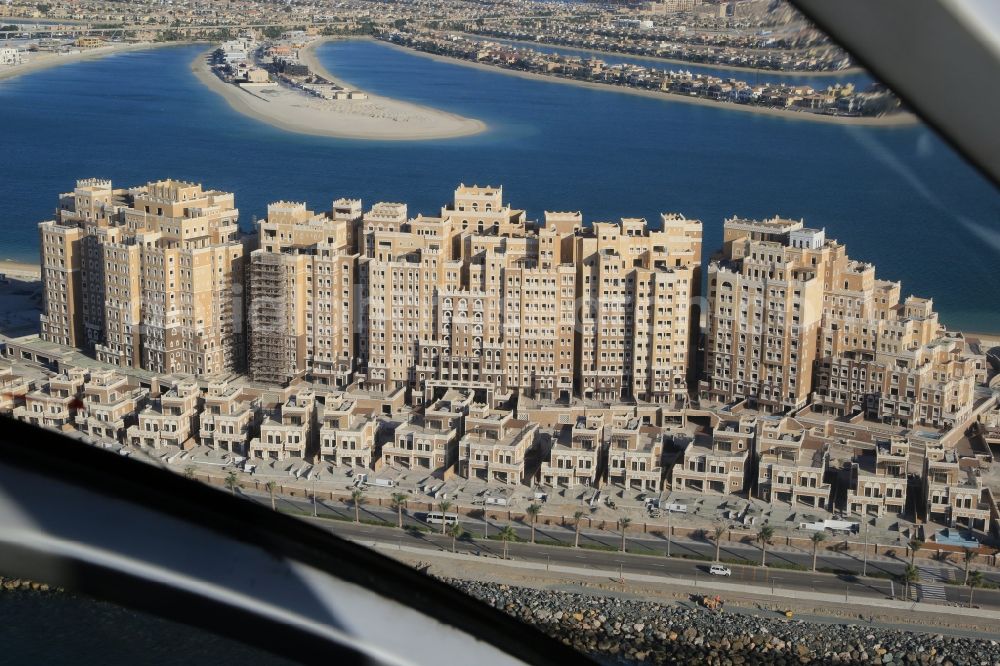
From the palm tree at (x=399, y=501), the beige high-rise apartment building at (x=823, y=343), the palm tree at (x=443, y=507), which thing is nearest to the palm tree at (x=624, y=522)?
the palm tree at (x=443, y=507)

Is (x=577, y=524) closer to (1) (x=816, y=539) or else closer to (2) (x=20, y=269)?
(1) (x=816, y=539)

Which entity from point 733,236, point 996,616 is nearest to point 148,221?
point 733,236

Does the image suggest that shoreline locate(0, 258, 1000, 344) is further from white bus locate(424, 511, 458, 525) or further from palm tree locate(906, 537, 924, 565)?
palm tree locate(906, 537, 924, 565)

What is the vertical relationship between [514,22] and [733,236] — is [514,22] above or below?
above

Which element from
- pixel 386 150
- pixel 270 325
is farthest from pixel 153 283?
pixel 386 150

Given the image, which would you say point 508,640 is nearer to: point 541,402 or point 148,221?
point 541,402

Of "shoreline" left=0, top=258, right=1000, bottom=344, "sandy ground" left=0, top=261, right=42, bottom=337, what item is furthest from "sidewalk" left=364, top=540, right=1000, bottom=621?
"shoreline" left=0, top=258, right=1000, bottom=344
